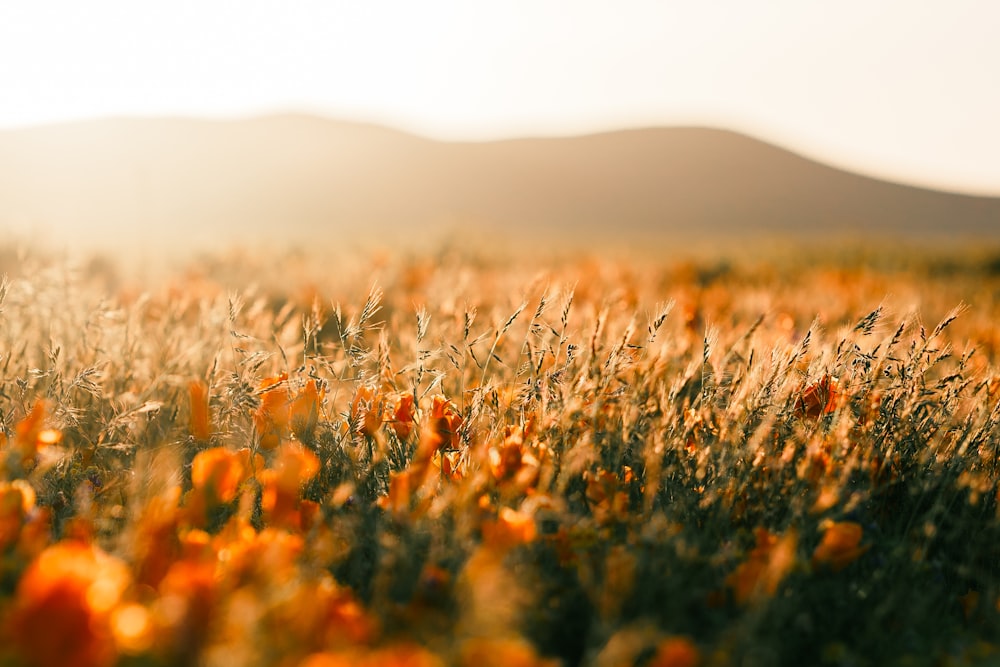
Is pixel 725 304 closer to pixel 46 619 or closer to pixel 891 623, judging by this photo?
pixel 891 623

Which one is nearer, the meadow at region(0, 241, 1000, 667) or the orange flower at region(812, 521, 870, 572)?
the meadow at region(0, 241, 1000, 667)

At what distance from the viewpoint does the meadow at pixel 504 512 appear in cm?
92

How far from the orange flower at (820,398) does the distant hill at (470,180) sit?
2122 inches

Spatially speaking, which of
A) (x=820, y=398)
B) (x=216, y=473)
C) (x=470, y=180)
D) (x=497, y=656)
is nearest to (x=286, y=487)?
(x=216, y=473)

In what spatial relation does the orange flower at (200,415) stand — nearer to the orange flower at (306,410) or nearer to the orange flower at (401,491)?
the orange flower at (306,410)

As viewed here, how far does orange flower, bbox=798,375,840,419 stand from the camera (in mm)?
1891

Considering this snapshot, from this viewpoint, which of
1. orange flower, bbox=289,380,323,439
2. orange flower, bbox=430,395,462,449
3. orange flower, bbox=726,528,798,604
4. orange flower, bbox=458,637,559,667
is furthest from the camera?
orange flower, bbox=289,380,323,439

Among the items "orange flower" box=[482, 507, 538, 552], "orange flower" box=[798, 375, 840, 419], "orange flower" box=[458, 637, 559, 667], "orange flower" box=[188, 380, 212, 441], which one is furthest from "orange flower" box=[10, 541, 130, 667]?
"orange flower" box=[798, 375, 840, 419]

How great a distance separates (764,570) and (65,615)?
37.0 inches

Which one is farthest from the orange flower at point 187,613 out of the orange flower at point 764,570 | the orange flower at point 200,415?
the orange flower at point 200,415

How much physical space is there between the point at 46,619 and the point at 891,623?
1355 millimetres

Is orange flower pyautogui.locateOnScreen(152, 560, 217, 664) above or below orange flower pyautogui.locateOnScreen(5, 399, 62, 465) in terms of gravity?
above

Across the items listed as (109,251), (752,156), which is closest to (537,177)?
(752,156)

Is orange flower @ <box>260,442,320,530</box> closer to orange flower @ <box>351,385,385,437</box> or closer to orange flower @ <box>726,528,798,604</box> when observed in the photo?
orange flower @ <box>351,385,385,437</box>
